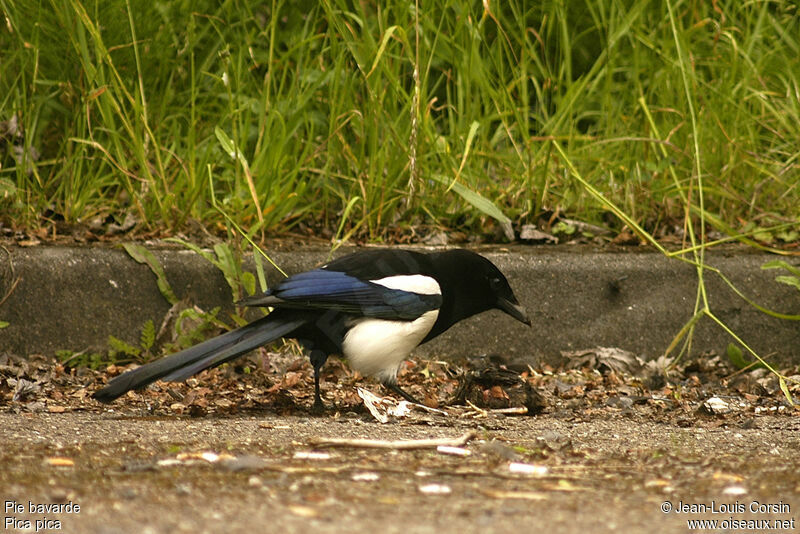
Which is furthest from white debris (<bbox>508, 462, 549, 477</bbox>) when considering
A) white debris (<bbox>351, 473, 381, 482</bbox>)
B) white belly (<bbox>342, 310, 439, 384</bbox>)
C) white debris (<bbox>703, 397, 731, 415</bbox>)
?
white debris (<bbox>703, 397, 731, 415</bbox>)

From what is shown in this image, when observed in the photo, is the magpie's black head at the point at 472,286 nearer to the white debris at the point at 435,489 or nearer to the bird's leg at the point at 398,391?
the bird's leg at the point at 398,391

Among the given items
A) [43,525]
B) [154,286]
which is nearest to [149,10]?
[154,286]

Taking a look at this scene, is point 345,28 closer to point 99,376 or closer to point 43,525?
point 99,376

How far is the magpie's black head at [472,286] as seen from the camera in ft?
11.9

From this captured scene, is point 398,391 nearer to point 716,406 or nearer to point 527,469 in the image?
point 716,406

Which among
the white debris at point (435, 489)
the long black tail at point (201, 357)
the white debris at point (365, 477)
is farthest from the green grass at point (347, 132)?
the white debris at point (435, 489)

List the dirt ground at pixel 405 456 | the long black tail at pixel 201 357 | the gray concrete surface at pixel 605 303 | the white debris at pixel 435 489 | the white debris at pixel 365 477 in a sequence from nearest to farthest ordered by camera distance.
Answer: the dirt ground at pixel 405 456 → the white debris at pixel 435 489 → the white debris at pixel 365 477 → the long black tail at pixel 201 357 → the gray concrete surface at pixel 605 303

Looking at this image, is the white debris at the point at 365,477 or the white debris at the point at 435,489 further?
the white debris at the point at 365,477

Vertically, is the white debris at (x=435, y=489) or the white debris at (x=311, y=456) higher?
the white debris at (x=435, y=489)

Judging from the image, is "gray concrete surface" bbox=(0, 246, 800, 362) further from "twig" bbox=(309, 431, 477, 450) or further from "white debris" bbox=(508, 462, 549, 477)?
"white debris" bbox=(508, 462, 549, 477)

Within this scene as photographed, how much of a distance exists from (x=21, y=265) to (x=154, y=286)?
473mm

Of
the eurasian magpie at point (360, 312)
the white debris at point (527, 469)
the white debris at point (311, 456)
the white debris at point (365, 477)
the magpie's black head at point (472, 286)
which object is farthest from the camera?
the magpie's black head at point (472, 286)

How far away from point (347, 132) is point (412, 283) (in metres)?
1.36

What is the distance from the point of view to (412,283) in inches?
137
